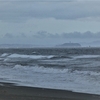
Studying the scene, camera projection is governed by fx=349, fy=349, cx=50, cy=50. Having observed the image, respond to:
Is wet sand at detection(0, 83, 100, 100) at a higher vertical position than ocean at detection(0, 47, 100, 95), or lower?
lower

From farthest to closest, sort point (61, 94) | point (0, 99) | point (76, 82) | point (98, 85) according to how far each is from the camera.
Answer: point (76, 82) → point (98, 85) → point (61, 94) → point (0, 99)

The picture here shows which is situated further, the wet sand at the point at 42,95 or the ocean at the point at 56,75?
the ocean at the point at 56,75

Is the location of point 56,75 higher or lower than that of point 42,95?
higher

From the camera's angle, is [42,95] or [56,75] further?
[56,75]

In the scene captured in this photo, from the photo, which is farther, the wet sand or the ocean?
the ocean

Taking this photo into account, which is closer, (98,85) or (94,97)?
(94,97)

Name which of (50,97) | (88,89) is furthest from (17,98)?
(88,89)

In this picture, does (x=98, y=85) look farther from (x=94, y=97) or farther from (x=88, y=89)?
(x=94, y=97)

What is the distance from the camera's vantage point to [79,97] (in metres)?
15.6

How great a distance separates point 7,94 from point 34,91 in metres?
1.60

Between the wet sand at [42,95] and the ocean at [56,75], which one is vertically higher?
the ocean at [56,75]

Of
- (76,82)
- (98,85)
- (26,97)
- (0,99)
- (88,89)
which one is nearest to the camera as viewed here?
(0,99)

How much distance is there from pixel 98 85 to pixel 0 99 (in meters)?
8.50

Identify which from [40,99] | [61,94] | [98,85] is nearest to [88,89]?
[98,85]
